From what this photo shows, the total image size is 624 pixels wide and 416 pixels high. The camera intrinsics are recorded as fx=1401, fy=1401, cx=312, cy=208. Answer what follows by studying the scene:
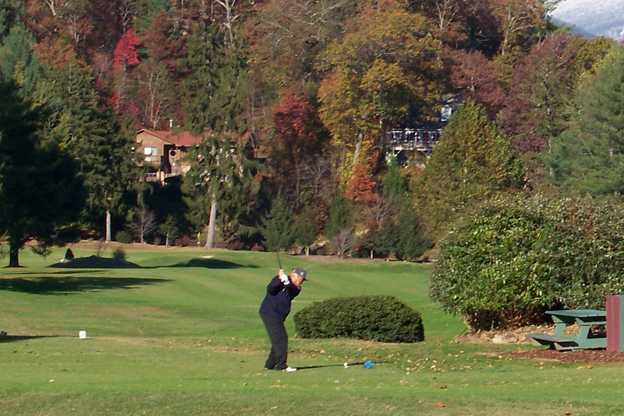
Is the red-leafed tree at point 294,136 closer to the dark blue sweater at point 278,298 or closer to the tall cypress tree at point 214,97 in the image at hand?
the tall cypress tree at point 214,97

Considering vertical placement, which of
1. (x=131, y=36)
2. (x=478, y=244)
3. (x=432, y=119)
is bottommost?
(x=478, y=244)

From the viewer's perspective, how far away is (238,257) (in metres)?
76.6

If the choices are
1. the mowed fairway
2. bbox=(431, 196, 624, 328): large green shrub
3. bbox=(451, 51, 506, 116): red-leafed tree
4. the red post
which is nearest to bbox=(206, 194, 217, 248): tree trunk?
bbox=(451, 51, 506, 116): red-leafed tree

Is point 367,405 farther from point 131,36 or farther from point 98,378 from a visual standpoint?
point 131,36

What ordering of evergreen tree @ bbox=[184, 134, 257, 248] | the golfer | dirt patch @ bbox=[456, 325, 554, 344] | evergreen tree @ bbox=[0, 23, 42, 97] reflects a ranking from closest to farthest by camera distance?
the golfer < dirt patch @ bbox=[456, 325, 554, 344] < evergreen tree @ bbox=[0, 23, 42, 97] < evergreen tree @ bbox=[184, 134, 257, 248]

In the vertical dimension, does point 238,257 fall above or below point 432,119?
below

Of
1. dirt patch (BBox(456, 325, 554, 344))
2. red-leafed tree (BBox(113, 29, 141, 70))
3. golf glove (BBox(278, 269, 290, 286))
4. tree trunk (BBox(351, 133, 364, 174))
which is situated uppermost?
red-leafed tree (BBox(113, 29, 141, 70))

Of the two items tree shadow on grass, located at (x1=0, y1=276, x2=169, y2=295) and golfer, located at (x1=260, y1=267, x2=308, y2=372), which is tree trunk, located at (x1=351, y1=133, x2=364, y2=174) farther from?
golfer, located at (x1=260, y1=267, x2=308, y2=372)

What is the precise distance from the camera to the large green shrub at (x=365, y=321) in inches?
1125

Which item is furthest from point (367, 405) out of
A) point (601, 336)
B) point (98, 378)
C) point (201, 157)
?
point (201, 157)

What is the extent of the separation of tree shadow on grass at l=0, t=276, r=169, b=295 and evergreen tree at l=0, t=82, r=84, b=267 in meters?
2.60

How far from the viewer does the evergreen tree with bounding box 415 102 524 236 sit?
254ft

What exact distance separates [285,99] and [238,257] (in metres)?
26.8

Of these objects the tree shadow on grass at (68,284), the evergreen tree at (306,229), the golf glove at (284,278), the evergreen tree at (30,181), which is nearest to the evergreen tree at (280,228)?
the evergreen tree at (306,229)
